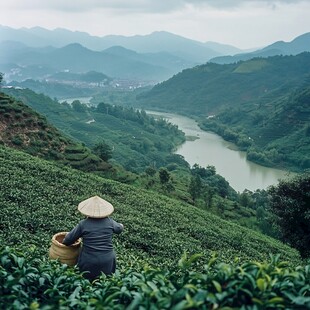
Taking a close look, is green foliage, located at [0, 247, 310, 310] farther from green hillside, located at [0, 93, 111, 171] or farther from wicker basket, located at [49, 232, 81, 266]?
green hillside, located at [0, 93, 111, 171]

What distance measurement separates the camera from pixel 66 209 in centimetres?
1026

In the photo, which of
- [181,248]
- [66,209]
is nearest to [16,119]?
[66,209]

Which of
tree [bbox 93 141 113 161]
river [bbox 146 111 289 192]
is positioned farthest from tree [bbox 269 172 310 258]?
river [bbox 146 111 289 192]

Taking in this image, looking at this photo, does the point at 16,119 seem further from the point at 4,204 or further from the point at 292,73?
the point at 292,73

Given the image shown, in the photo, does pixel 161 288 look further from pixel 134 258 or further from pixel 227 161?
pixel 227 161

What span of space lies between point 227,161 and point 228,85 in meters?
59.0

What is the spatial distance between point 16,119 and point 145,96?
10946 cm

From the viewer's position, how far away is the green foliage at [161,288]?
8.54 feet

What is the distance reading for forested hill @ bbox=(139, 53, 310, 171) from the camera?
65.7 meters

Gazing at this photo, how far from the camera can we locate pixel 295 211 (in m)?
11.3

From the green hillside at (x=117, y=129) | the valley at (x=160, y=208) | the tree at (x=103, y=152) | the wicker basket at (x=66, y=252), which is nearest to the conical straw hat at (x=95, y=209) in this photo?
the wicker basket at (x=66, y=252)

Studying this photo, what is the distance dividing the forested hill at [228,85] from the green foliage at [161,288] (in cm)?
9981

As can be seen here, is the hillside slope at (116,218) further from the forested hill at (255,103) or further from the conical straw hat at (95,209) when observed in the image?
the forested hill at (255,103)

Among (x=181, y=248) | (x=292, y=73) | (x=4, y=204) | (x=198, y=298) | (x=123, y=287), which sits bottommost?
(x=181, y=248)
